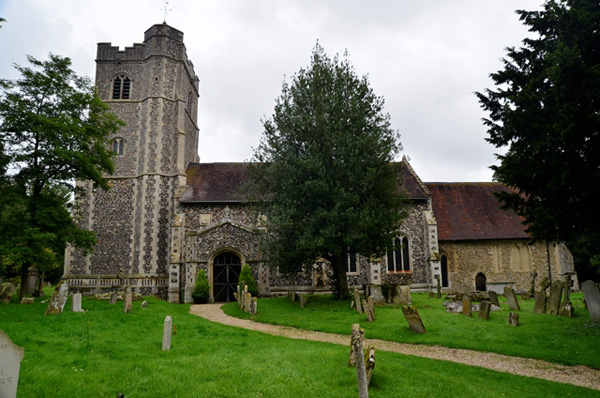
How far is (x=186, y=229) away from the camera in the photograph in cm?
2442

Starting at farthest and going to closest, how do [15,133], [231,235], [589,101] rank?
[231,235] → [15,133] → [589,101]

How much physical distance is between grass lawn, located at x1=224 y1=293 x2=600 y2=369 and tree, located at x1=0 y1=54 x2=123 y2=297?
8265mm

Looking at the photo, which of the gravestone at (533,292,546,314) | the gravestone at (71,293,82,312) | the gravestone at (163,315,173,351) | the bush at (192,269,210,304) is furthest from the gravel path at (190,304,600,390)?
the bush at (192,269,210,304)

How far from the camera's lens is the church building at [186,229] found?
2352 cm

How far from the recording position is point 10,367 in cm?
517

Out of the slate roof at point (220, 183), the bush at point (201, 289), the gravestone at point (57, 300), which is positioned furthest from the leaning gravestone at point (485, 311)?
the bush at point (201, 289)

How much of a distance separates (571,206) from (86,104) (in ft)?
61.9

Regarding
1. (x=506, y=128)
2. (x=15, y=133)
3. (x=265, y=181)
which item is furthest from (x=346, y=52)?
(x=15, y=133)

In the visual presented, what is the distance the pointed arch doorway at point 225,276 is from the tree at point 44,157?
790cm

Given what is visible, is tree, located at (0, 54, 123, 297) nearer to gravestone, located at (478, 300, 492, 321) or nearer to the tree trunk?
the tree trunk

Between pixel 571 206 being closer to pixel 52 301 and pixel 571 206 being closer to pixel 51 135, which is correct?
pixel 52 301

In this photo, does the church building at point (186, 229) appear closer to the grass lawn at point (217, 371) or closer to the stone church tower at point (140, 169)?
the stone church tower at point (140, 169)

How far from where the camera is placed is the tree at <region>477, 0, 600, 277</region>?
8.70 meters

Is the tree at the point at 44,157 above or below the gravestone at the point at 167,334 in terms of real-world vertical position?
above
